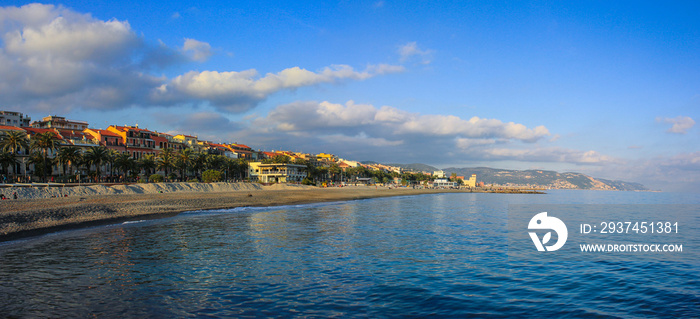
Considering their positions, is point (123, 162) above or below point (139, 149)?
below

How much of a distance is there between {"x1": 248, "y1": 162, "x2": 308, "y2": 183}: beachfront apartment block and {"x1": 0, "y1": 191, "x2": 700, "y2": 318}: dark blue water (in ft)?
294

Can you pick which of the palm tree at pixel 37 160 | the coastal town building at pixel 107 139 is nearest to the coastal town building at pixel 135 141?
the coastal town building at pixel 107 139

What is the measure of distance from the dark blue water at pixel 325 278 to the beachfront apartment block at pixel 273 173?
89623 millimetres

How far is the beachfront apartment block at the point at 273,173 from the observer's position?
4486 inches

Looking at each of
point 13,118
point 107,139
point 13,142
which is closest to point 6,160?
point 13,142

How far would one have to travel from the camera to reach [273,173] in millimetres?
114938

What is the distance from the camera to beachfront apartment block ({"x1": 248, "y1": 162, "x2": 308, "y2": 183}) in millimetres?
113938

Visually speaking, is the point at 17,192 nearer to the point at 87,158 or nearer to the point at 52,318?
the point at 87,158

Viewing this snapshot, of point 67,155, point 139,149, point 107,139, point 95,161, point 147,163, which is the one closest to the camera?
point 67,155

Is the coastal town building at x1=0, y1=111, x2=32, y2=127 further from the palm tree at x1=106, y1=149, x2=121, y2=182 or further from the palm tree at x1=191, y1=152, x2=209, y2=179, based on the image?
the palm tree at x1=191, y1=152, x2=209, y2=179

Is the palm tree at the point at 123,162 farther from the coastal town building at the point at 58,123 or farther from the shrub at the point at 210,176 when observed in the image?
the coastal town building at the point at 58,123

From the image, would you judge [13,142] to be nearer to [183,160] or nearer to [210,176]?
[183,160]

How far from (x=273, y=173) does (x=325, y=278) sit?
103 m

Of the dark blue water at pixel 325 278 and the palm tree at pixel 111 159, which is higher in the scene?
the palm tree at pixel 111 159
